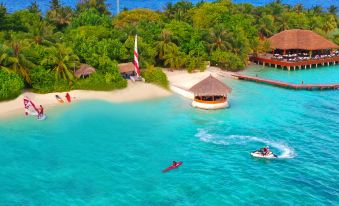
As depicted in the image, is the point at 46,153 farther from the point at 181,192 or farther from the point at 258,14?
the point at 258,14

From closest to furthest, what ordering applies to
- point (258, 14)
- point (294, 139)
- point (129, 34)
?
point (294, 139) → point (129, 34) → point (258, 14)

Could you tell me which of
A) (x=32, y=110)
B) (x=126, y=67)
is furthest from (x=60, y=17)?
(x=32, y=110)

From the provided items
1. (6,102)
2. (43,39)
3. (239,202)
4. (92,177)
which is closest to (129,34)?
(43,39)

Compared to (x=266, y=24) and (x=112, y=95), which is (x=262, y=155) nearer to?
(x=112, y=95)

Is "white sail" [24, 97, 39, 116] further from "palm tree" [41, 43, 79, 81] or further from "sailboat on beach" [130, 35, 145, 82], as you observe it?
"sailboat on beach" [130, 35, 145, 82]

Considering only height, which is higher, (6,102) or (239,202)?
(6,102)
